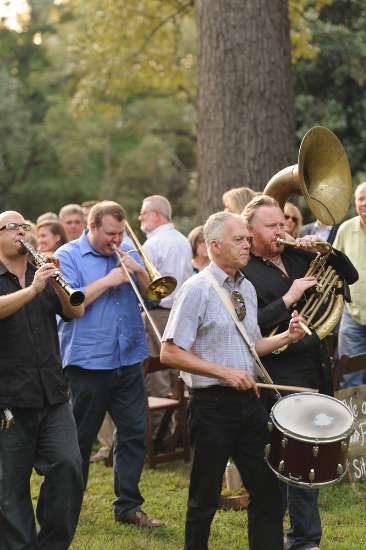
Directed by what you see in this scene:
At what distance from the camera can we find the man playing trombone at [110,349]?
624cm

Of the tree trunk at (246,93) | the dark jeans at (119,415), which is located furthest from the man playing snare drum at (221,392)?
the tree trunk at (246,93)

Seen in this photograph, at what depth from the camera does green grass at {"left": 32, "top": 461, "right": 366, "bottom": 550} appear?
232 inches

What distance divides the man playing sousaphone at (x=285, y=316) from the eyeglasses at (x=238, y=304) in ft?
1.09

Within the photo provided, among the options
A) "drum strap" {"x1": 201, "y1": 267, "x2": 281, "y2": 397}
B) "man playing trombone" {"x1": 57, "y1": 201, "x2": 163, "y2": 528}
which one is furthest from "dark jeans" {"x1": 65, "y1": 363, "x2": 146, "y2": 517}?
"drum strap" {"x1": 201, "y1": 267, "x2": 281, "y2": 397}

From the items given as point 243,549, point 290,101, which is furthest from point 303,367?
point 290,101

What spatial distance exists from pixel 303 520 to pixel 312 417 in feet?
3.19

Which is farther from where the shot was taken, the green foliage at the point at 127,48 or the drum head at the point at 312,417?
the green foliage at the point at 127,48

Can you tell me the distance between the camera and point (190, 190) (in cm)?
3017

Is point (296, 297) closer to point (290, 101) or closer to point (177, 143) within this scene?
point (290, 101)

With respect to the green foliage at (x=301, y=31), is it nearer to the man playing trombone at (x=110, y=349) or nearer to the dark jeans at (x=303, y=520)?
the man playing trombone at (x=110, y=349)

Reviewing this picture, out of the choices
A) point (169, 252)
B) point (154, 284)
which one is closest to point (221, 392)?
point (154, 284)

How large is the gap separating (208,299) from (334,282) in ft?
3.36

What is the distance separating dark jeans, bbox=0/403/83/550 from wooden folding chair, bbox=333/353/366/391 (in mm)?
2917

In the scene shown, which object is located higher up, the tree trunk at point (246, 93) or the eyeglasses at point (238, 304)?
the tree trunk at point (246, 93)
